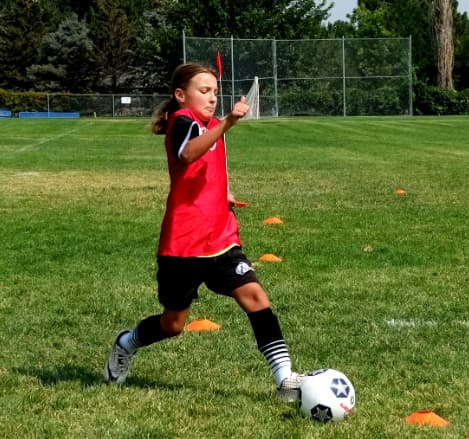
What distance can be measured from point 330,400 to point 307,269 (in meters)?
3.71

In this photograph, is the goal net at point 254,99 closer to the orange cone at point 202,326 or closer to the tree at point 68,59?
the orange cone at point 202,326

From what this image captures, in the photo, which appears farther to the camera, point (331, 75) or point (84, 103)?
point (84, 103)

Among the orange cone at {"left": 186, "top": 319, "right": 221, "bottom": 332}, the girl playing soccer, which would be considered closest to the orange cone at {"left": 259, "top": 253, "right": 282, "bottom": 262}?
the orange cone at {"left": 186, "top": 319, "right": 221, "bottom": 332}

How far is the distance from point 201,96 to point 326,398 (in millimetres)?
1576

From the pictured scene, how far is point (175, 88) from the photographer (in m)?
4.71

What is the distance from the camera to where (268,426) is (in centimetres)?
429

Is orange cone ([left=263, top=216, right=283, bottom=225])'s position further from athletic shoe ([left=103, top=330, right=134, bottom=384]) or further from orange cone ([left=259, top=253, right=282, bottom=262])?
athletic shoe ([left=103, top=330, right=134, bottom=384])

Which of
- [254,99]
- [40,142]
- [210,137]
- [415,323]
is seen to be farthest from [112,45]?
[210,137]

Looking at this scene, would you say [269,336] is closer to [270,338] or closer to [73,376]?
[270,338]

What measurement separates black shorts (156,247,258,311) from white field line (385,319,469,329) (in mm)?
1860

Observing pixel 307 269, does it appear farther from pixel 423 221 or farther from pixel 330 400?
pixel 330 400

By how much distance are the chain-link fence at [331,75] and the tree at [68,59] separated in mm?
32287

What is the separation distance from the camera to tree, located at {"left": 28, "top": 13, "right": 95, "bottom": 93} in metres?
73.6

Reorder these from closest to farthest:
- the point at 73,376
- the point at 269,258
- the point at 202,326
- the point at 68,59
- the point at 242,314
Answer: the point at 73,376 → the point at 202,326 → the point at 242,314 → the point at 269,258 → the point at 68,59
